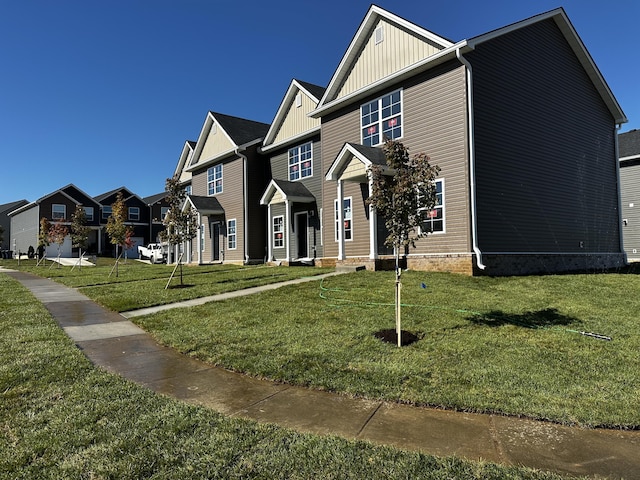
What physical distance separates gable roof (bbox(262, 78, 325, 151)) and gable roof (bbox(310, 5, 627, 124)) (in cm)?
198

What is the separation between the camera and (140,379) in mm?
4785

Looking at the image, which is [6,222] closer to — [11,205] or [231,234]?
[11,205]

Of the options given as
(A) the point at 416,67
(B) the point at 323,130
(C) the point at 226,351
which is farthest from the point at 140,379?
(B) the point at 323,130

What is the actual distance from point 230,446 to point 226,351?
2.74 m

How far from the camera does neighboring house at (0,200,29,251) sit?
5428 cm

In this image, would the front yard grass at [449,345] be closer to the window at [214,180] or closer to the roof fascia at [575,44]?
the roof fascia at [575,44]

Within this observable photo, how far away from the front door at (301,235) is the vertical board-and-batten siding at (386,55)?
636cm

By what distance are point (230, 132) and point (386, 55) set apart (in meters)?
11.5

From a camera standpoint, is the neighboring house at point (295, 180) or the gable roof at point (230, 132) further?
the gable roof at point (230, 132)

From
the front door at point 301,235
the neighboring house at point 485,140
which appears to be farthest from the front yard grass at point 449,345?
the front door at point 301,235

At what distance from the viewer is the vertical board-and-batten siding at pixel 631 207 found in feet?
73.2

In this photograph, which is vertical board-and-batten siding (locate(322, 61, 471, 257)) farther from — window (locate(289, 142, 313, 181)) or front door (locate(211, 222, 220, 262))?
front door (locate(211, 222, 220, 262))

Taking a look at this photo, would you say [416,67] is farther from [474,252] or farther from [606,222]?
[606,222]

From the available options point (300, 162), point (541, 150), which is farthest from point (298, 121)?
point (541, 150)
